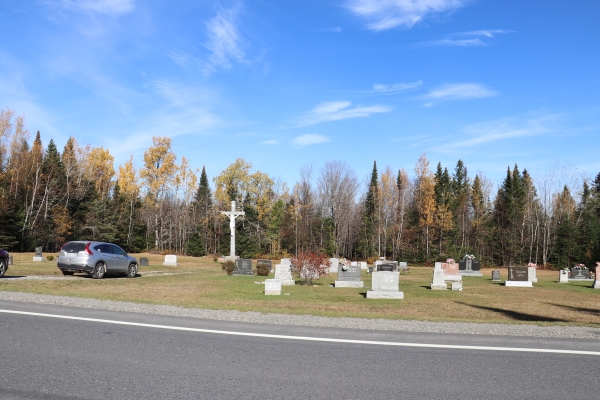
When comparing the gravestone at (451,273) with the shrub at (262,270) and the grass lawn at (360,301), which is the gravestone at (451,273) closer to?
the grass lawn at (360,301)

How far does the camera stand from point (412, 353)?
21.6 feet

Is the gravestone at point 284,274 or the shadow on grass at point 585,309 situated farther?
the gravestone at point 284,274

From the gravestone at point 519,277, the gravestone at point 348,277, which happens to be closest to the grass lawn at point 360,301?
the gravestone at point 348,277

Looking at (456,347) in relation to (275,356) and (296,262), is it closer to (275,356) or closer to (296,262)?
(275,356)

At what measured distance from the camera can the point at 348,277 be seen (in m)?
24.8

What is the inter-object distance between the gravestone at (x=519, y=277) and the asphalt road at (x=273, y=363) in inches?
911

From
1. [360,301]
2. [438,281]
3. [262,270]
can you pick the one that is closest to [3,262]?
[360,301]

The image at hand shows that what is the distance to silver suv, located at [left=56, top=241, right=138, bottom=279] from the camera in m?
22.7

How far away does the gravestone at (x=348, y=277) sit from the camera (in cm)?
2455

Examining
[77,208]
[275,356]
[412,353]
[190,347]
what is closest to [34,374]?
[190,347]

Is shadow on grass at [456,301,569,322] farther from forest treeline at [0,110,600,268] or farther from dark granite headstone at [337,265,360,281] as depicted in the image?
forest treeline at [0,110,600,268]

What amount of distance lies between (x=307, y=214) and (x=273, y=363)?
221ft

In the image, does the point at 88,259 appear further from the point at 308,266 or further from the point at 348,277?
the point at 348,277

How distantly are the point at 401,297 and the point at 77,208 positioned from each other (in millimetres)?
53161
